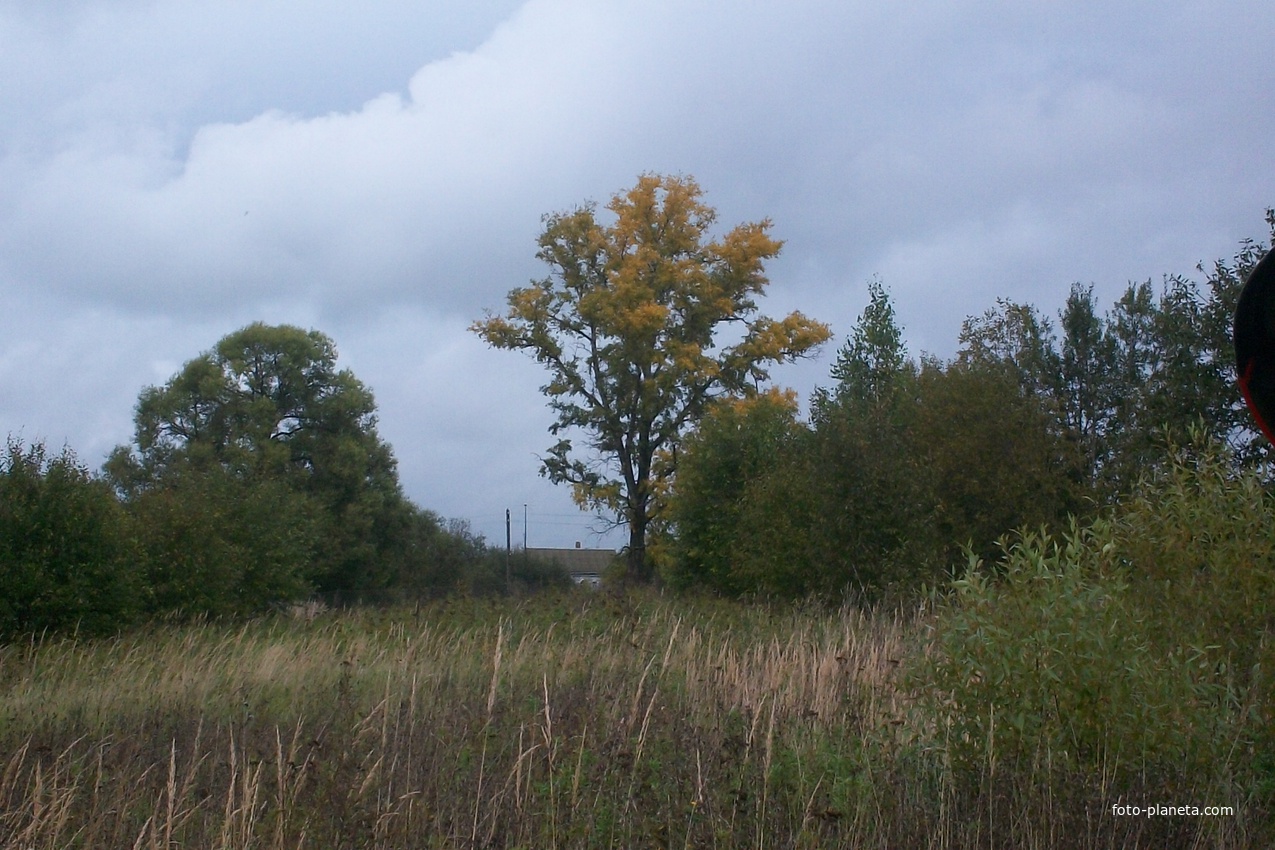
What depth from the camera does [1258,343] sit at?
2645mm

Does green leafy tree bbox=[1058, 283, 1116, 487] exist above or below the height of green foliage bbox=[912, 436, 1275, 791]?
above

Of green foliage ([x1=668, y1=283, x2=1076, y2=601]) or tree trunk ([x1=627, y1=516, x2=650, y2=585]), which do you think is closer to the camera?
green foliage ([x1=668, y1=283, x2=1076, y2=601])

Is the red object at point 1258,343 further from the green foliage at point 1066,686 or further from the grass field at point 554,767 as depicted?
the green foliage at point 1066,686

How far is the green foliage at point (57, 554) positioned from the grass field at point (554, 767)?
284 inches

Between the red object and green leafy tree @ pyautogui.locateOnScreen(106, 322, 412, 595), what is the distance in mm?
42071

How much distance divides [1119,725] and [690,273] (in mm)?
32614

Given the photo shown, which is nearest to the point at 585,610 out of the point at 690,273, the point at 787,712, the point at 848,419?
the point at 848,419

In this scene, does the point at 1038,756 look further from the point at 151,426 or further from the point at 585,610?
the point at 151,426

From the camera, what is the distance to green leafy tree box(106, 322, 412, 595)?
145 ft

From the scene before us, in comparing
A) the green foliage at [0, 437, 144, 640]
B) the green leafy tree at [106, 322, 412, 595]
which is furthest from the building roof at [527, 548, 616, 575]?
the green foliage at [0, 437, 144, 640]

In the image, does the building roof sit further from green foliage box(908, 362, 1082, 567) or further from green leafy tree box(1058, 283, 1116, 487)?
green foliage box(908, 362, 1082, 567)

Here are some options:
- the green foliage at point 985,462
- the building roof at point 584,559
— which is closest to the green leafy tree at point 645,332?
the green foliage at point 985,462

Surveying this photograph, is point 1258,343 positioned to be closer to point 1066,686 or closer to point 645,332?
point 1066,686

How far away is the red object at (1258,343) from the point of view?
260 centimetres
